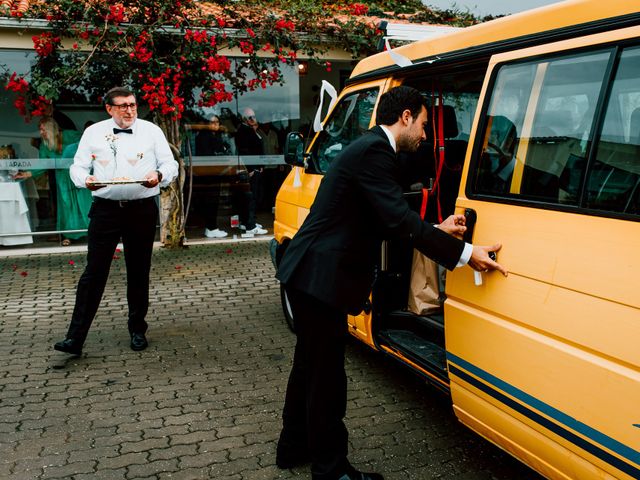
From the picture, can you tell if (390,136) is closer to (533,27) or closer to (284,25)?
(533,27)

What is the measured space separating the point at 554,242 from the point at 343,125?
2565mm

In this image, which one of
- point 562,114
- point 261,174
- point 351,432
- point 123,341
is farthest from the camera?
point 261,174

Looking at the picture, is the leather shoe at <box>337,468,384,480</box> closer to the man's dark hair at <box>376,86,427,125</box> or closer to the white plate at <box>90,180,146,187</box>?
the man's dark hair at <box>376,86,427,125</box>

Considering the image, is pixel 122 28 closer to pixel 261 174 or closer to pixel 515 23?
pixel 261 174

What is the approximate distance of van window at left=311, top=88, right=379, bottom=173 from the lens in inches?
170

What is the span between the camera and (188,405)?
4.03m

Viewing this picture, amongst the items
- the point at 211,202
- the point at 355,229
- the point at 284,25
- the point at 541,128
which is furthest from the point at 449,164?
the point at 211,202

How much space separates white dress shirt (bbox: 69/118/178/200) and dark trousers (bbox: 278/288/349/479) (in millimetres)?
2295

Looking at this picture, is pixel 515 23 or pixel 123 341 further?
pixel 123 341

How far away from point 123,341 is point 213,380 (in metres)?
1.30

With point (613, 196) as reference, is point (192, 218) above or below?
below

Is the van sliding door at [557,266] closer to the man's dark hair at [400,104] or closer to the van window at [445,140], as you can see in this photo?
the man's dark hair at [400,104]

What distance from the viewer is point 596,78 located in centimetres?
237

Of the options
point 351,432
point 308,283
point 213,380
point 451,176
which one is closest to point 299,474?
point 351,432
